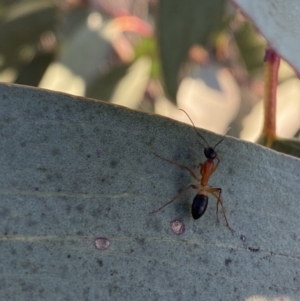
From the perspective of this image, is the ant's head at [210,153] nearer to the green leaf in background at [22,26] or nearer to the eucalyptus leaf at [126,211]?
the eucalyptus leaf at [126,211]

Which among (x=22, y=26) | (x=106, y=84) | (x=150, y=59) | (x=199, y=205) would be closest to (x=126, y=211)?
(x=199, y=205)

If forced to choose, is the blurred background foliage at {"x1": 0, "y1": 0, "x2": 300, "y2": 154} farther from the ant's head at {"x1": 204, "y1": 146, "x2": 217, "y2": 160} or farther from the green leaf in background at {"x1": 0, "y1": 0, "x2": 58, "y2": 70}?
the ant's head at {"x1": 204, "y1": 146, "x2": 217, "y2": 160}

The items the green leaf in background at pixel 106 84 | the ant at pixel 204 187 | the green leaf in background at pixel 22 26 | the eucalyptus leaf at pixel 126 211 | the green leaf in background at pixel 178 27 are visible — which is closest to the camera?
the eucalyptus leaf at pixel 126 211

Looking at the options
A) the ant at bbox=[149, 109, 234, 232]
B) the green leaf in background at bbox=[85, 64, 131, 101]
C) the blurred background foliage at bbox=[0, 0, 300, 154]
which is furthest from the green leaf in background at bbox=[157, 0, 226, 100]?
the ant at bbox=[149, 109, 234, 232]

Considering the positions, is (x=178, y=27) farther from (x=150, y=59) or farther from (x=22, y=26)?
(x=22, y=26)

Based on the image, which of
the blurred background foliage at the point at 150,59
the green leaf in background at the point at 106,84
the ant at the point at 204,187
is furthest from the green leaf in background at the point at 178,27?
the ant at the point at 204,187

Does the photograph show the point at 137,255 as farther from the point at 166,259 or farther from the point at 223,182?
the point at 223,182

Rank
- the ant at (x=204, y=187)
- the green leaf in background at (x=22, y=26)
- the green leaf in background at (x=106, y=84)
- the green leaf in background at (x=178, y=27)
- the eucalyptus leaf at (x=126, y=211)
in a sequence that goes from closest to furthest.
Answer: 1. the eucalyptus leaf at (x=126, y=211)
2. the ant at (x=204, y=187)
3. the green leaf in background at (x=178, y=27)
4. the green leaf in background at (x=106, y=84)
5. the green leaf in background at (x=22, y=26)
